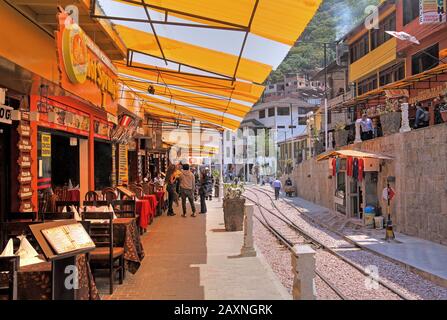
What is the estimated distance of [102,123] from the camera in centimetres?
1434

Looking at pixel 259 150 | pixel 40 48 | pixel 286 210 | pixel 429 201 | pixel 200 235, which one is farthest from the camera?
pixel 259 150

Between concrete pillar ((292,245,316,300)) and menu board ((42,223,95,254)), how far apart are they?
2.09 meters

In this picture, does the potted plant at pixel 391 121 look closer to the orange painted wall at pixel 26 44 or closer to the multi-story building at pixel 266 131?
the orange painted wall at pixel 26 44

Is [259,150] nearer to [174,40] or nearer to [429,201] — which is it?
[429,201]

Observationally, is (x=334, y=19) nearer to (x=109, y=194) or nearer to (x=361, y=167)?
(x=361, y=167)

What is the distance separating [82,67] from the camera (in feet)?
19.1

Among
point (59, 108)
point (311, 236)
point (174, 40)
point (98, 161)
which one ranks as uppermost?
point (174, 40)

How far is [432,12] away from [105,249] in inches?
711

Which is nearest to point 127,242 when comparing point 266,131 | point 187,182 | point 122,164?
point 187,182

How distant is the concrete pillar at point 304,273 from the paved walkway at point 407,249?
5.48 meters

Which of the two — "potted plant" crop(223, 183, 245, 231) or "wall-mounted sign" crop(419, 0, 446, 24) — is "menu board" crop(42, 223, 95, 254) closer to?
"potted plant" crop(223, 183, 245, 231)

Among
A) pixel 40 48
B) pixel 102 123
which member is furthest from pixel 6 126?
pixel 102 123

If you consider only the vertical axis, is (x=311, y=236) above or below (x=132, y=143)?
below

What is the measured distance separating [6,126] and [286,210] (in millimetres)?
19316
